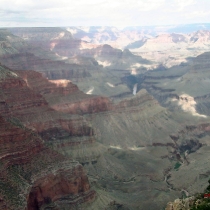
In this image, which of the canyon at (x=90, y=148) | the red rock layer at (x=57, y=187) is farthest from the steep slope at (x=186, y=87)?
Result: the red rock layer at (x=57, y=187)

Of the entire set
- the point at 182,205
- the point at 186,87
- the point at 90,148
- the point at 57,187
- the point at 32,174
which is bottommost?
the point at 186,87

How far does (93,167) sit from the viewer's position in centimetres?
7050

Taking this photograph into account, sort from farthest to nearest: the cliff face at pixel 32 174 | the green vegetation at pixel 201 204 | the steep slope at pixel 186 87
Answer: the steep slope at pixel 186 87 < the cliff face at pixel 32 174 < the green vegetation at pixel 201 204

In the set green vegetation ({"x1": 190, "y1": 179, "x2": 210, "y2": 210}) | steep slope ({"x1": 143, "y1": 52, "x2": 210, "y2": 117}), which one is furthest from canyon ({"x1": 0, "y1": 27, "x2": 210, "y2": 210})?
green vegetation ({"x1": 190, "y1": 179, "x2": 210, "y2": 210})

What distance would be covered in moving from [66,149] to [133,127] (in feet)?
82.1

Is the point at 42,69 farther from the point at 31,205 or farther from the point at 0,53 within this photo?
the point at 31,205

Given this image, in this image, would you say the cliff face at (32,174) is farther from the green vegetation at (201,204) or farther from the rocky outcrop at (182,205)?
the green vegetation at (201,204)

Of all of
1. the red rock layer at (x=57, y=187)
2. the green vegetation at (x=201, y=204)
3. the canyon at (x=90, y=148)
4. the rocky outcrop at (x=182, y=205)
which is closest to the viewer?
the green vegetation at (x=201, y=204)

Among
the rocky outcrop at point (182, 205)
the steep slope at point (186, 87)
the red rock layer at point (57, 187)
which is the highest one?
the rocky outcrop at point (182, 205)

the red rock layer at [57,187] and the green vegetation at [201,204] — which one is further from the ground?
the green vegetation at [201,204]

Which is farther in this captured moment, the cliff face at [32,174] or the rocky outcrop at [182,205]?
the cliff face at [32,174]

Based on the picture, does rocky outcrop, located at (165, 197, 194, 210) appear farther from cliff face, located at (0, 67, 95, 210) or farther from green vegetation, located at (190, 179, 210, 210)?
cliff face, located at (0, 67, 95, 210)

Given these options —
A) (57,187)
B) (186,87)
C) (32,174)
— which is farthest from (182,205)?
(186,87)

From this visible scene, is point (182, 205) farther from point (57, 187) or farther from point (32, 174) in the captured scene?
point (32, 174)
